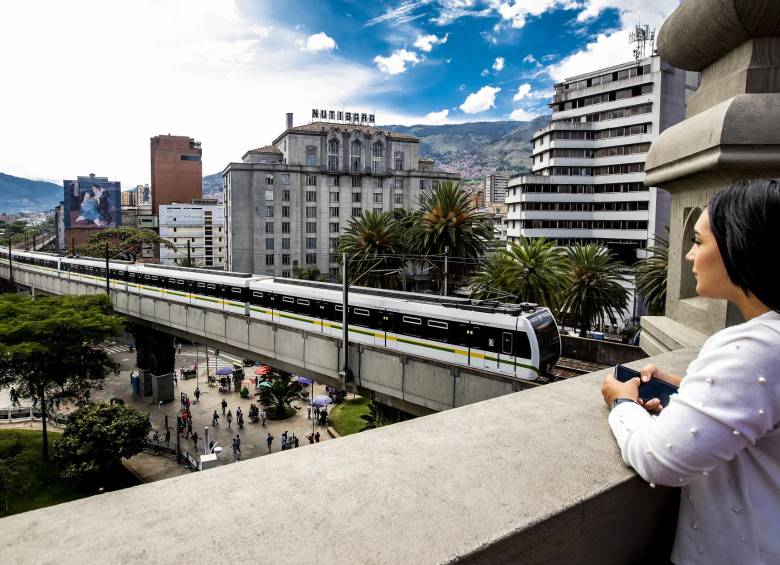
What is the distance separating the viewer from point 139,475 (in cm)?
2827

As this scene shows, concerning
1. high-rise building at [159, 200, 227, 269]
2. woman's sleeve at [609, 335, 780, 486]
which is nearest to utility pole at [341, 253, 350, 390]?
woman's sleeve at [609, 335, 780, 486]

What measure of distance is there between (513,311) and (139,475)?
77.6 feet

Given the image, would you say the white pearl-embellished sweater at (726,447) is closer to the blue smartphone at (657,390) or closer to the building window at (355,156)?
the blue smartphone at (657,390)

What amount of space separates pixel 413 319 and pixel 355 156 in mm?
62899

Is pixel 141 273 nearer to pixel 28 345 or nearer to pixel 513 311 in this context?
pixel 28 345

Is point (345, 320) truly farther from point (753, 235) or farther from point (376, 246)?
point (753, 235)

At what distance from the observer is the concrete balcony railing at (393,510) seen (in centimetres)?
152

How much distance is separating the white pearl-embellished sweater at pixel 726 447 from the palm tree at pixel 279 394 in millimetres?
35566

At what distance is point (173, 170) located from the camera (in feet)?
409

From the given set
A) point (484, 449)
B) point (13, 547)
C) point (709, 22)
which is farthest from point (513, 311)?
point (13, 547)

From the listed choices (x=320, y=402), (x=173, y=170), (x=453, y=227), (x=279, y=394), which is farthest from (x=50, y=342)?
(x=173, y=170)

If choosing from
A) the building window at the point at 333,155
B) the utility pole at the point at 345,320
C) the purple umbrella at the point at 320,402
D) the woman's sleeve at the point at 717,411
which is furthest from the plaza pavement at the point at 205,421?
the building window at the point at 333,155

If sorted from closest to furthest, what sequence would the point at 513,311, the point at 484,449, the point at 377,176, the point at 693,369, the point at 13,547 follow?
the point at 13,547 → the point at 693,369 → the point at 484,449 → the point at 513,311 → the point at 377,176

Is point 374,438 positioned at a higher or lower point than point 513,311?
higher
